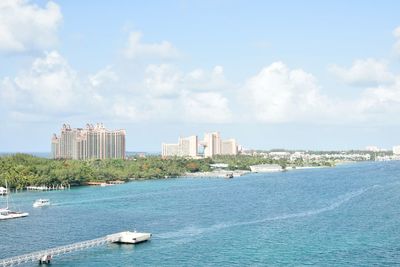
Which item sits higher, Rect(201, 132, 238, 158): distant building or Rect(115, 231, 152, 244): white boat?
Rect(201, 132, 238, 158): distant building

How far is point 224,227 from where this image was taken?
30328 millimetres

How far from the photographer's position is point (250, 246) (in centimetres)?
2536

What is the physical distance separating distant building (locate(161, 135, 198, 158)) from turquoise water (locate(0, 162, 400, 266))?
8571cm

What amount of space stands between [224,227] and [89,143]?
78.5 metres

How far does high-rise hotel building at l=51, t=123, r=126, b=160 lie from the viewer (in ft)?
346

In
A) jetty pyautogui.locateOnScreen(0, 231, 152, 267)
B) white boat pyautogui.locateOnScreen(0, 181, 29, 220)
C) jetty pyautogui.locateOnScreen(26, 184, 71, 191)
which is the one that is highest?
jetty pyautogui.locateOnScreen(26, 184, 71, 191)

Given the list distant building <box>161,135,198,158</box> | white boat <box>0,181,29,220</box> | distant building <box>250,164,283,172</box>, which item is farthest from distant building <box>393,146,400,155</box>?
white boat <box>0,181,29,220</box>

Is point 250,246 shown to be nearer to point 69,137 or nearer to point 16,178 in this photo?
point 16,178

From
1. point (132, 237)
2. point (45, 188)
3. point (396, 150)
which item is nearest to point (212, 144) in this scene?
point (396, 150)

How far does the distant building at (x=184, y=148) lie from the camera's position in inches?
5305

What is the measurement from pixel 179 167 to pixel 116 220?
49.8m

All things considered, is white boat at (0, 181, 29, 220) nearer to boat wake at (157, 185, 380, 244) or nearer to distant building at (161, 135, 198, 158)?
boat wake at (157, 185, 380, 244)

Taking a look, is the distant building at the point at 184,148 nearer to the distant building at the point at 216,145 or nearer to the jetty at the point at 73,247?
the distant building at the point at 216,145

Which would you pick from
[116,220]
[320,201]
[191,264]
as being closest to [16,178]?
[116,220]
